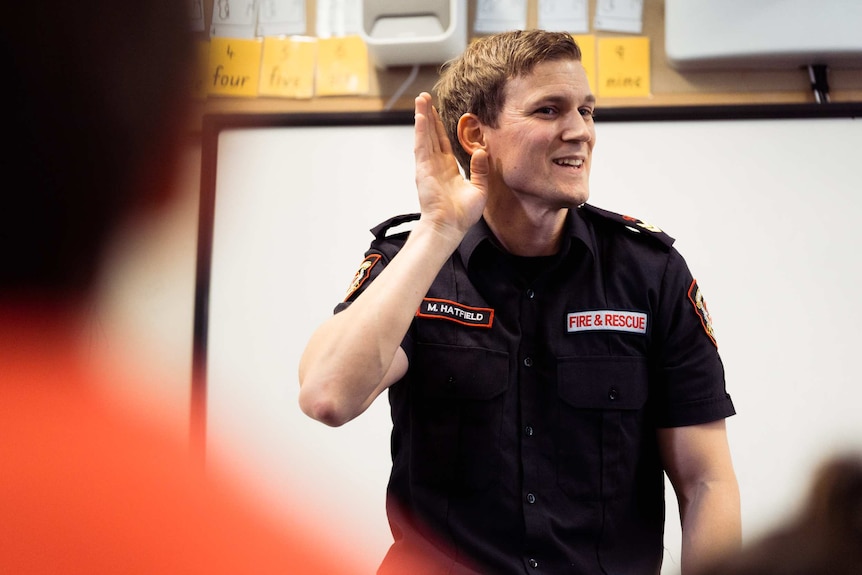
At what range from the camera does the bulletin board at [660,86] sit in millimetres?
1655

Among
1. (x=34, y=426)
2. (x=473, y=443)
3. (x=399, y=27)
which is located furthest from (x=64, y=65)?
(x=399, y=27)

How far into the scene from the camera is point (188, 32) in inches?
12.3

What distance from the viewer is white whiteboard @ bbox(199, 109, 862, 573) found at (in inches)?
63.6

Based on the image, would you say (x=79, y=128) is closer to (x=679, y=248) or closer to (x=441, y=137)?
(x=441, y=137)

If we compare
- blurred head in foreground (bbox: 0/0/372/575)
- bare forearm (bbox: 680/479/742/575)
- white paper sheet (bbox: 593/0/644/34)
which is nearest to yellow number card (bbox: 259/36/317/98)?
white paper sheet (bbox: 593/0/644/34)

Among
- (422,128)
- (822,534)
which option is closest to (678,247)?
(422,128)

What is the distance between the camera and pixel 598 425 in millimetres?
1264

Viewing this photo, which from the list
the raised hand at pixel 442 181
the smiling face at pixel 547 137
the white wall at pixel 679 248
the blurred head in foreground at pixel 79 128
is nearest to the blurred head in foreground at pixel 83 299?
the blurred head in foreground at pixel 79 128

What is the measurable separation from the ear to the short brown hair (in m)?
0.01

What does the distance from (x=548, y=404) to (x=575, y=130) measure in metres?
0.41

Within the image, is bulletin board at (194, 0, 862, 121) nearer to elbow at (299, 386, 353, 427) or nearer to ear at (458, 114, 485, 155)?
ear at (458, 114, 485, 155)

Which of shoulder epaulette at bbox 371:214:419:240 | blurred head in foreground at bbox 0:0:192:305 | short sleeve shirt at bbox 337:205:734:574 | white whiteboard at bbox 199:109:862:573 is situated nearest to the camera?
blurred head in foreground at bbox 0:0:192:305

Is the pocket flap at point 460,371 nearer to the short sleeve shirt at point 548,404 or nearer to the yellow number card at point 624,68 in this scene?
the short sleeve shirt at point 548,404

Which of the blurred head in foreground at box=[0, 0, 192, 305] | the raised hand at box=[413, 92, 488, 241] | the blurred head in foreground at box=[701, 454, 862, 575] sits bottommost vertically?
the blurred head in foreground at box=[701, 454, 862, 575]
